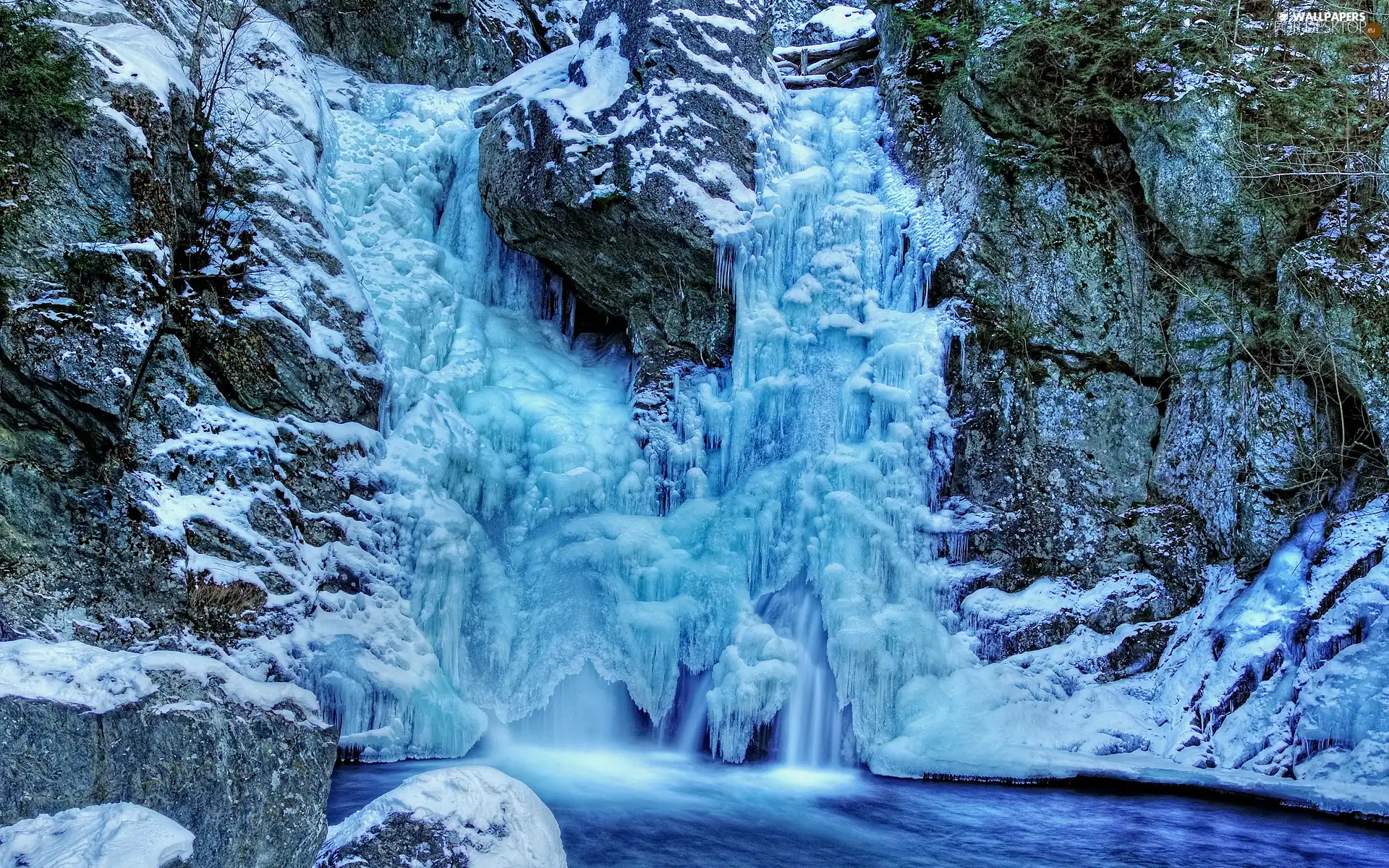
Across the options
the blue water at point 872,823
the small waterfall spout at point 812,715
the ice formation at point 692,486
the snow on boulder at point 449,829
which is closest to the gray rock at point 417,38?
the ice formation at point 692,486

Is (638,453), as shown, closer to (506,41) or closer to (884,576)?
(884,576)

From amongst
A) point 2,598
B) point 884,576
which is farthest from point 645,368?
point 2,598

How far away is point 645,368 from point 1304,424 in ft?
17.9

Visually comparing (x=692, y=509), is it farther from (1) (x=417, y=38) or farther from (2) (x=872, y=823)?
(1) (x=417, y=38)

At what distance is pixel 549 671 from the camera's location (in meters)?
7.48

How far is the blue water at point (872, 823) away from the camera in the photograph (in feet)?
17.4

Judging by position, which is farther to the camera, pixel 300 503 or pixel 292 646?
pixel 300 503

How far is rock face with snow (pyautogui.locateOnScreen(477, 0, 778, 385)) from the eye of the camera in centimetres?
852

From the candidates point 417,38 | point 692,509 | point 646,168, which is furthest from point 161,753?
point 417,38

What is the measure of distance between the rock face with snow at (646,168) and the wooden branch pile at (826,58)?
1.31m

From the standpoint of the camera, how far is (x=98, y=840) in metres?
3.46

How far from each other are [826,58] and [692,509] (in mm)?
5996

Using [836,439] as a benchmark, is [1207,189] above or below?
above

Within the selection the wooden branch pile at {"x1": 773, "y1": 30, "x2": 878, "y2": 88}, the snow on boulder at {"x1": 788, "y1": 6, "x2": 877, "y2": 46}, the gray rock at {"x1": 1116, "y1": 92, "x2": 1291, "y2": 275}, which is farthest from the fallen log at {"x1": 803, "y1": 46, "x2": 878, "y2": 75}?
the gray rock at {"x1": 1116, "y1": 92, "x2": 1291, "y2": 275}
